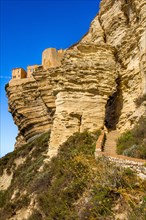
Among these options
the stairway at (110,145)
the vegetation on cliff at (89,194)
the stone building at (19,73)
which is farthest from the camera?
the stone building at (19,73)

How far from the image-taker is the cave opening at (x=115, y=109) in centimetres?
1800

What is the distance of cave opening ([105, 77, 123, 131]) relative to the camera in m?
18.0

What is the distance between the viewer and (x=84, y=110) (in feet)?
52.0

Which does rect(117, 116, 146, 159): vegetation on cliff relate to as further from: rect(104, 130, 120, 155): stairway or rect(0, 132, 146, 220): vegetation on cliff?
rect(0, 132, 146, 220): vegetation on cliff

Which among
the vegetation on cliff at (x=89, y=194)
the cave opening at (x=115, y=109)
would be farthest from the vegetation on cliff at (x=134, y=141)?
the cave opening at (x=115, y=109)

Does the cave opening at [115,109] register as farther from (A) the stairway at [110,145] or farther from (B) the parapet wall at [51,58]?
(B) the parapet wall at [51,58]

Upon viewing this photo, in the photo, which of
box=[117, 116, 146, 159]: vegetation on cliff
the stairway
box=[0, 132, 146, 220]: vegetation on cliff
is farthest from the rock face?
box=[0, 132, 146, 220]: vegetation on cliff

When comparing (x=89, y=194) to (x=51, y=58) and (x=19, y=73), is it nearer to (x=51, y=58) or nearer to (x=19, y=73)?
(x=51, y=58)

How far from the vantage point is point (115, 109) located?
18672 millimetres

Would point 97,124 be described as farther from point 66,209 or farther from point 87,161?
point 66,209

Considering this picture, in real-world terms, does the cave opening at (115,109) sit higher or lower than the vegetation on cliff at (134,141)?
higher

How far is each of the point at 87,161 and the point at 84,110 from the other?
7208 millimetres

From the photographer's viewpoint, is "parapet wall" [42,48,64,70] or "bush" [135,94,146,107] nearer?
"bush" [135,94,146,107]

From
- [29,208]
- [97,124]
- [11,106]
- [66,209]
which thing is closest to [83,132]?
[97,124]
